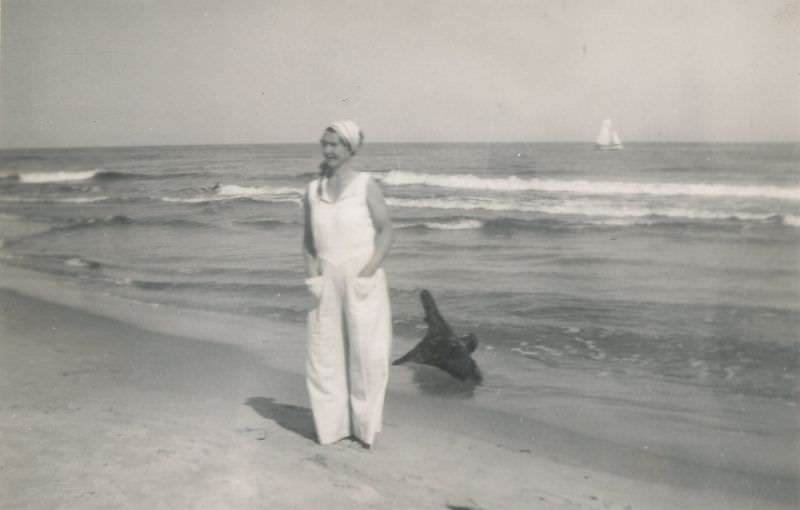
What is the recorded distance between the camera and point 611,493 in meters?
3.52

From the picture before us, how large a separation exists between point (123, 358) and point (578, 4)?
4542 millimetres

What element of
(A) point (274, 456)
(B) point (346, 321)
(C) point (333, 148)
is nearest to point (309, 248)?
(B) point (346, 321)

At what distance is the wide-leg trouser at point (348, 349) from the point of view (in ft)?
11.6

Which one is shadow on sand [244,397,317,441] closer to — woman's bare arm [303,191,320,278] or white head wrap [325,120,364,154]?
woman's bare arm [303,191,320,278]

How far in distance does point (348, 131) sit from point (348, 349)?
3.61ft

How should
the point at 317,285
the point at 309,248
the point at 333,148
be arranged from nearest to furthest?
the point at 333,148
the point at 317,285
the point at 309,248

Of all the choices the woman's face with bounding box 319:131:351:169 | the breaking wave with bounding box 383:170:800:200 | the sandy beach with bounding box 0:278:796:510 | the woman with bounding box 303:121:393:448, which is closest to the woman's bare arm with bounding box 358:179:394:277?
the woman with bounding box 303:121:393:448

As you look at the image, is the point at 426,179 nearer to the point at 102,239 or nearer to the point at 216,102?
the point at 102,239

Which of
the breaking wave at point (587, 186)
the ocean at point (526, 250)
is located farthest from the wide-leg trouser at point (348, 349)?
the breaking wave at point (587, 186)

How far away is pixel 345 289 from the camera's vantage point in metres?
3.54

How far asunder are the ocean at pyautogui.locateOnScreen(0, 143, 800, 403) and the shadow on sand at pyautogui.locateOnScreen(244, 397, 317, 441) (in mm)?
1632

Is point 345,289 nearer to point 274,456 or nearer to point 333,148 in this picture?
point 333,148

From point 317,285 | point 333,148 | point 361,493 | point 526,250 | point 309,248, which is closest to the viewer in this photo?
point 361,493

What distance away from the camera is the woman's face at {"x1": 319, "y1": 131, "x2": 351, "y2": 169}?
11.4 ft
